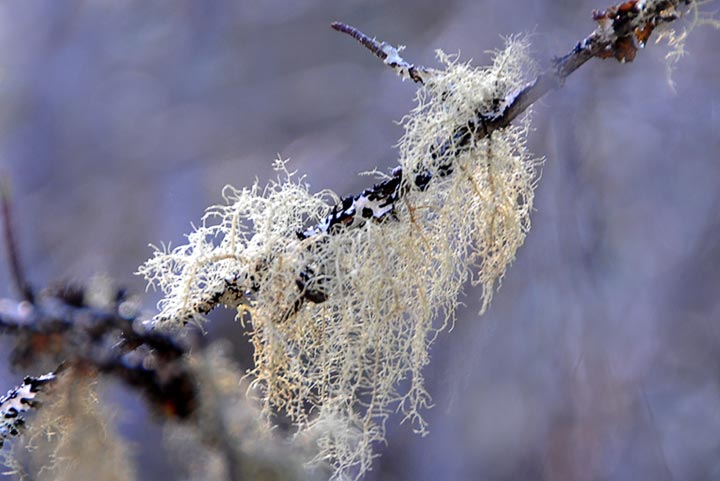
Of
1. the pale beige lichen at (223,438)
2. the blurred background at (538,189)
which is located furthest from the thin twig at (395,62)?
the blurred background at (538,189)

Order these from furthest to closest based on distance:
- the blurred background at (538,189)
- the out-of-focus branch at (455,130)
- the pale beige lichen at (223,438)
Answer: the blurred background at (538,189), the out-of-focus branch at (455,130), the pale beige lichen at (223,438)

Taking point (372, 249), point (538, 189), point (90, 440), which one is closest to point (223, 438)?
point (90, 440)

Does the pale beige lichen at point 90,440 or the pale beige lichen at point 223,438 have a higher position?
the pale beige lichen at point 90,440

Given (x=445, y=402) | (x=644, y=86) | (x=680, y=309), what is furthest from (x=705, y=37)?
(x=445, y=402)

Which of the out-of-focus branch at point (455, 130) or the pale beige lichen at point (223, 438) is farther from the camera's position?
the out-of-focus branch at point (455, 130)

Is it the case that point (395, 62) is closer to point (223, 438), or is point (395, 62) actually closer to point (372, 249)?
point (372, 249)

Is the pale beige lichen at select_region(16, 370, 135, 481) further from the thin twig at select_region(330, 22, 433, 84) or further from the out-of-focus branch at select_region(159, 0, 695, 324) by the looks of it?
the thin twig at select_region(330, 22, 433, 84)

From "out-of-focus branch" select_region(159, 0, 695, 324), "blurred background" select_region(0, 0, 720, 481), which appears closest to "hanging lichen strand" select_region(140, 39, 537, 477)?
"out-of-focus branch" select_region(159, 0, 695, 324)

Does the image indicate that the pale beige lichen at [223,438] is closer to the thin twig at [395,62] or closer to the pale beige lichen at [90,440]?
the pale beige lichen at [90,440]
